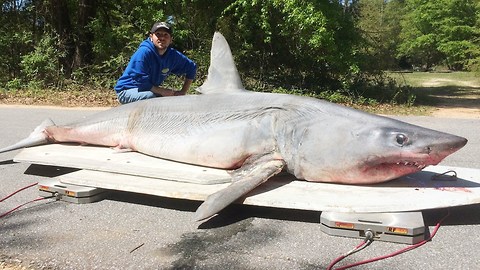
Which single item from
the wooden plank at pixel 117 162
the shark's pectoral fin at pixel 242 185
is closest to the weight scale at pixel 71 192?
the wooden plank at pixel 117 162

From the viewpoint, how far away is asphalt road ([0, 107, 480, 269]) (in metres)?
2.96

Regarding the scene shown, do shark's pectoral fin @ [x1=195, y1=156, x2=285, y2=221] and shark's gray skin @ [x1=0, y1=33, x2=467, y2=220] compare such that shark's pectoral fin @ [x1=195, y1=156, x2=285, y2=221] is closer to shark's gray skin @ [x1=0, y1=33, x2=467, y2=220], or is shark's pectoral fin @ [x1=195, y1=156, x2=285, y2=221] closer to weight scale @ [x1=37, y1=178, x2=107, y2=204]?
shark's gray skin @ [x1=0, y1=33, x2=467, y2=220]

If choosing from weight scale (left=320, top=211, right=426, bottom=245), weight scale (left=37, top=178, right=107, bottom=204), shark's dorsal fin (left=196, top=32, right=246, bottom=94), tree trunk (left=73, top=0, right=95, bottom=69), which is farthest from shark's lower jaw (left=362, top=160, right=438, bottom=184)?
tree trunk (left=73, top=0, right=95, bottom=69)

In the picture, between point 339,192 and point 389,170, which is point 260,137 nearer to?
point 339,192

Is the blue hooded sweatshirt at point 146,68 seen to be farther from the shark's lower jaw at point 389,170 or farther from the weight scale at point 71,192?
the shark's lower jaw at point 389,170

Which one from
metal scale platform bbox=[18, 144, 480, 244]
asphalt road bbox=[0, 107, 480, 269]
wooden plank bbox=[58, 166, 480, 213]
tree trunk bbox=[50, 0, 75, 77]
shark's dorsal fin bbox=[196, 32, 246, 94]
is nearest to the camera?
asphalt road bbox=[0, 107, 480, 269]

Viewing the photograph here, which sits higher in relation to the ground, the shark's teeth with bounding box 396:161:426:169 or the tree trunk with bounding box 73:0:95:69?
the tree trunk with bounding box 73:0:95:69

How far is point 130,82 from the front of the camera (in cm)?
612

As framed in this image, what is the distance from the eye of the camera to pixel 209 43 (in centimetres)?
1691

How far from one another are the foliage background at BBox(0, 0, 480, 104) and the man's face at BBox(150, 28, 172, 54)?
914 centimetres

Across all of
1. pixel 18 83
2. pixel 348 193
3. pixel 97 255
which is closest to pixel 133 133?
pixel 97 255

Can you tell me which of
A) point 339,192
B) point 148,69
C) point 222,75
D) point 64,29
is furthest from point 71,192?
point 64,29

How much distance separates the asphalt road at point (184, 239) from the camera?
9.70ft

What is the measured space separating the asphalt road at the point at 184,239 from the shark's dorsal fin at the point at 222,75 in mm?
1335
